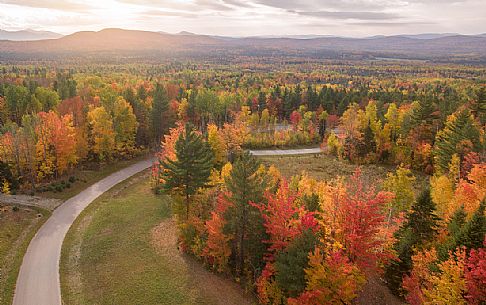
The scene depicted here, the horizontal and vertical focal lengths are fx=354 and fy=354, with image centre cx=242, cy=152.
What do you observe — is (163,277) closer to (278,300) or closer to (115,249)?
(115,249)

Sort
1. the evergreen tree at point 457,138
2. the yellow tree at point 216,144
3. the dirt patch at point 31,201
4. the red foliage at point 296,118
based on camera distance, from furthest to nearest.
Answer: the red foliage at point 296,118, the yellow tree at point 216,144, the evergreen tree at point 457,138, the dirt patch at point 31,201

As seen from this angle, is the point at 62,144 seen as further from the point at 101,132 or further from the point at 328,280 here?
the point at 328,280

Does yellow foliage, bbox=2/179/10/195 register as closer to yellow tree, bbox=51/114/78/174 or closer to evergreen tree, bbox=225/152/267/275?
yellow tree, bbox=51/114/78/174

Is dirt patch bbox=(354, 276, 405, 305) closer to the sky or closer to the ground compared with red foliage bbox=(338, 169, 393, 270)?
closer to the ground

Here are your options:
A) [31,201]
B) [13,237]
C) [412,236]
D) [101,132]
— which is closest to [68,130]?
[101,132]

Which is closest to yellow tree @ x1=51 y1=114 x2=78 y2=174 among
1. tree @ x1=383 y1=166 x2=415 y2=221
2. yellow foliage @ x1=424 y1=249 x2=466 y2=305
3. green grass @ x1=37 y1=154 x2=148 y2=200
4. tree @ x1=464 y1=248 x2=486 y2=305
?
green grass @ x1=37 y1=154 x2=148 y2=200

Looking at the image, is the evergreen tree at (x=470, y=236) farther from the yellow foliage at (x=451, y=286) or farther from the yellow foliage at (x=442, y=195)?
the yellow foliage at (x=442, y=195)

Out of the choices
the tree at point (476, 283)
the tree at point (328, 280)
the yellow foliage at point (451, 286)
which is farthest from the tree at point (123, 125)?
the tree at point (476, 283)
